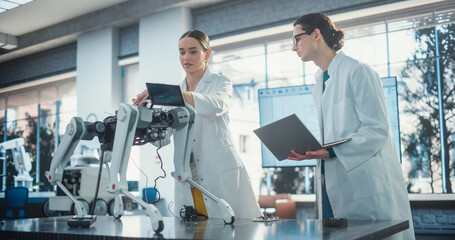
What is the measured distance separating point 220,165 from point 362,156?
1.79 feet

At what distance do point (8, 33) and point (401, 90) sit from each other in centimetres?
707

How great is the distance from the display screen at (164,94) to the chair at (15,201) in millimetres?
4628

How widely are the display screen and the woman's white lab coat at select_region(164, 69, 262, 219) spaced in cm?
37

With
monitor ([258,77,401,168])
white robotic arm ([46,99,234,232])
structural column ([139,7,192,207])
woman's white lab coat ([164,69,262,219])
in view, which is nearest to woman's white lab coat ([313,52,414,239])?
woman's white lab coat ([164,69,262,219])

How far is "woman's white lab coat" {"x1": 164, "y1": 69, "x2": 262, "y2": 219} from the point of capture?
170 centimetres

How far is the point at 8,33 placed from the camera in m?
8.17

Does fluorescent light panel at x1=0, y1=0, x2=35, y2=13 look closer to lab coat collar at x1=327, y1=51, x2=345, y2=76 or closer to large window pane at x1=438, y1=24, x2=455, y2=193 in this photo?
large window pane at x1=438, y1=24, x2=455, y2=193

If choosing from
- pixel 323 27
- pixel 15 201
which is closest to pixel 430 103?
pixel 323 27

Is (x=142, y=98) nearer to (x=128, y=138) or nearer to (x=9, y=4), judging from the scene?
(x=128, y=138)

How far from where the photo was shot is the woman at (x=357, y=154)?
1.48 meters

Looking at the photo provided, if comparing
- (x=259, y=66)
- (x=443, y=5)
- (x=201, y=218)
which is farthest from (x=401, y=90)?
(x=201, y=218)

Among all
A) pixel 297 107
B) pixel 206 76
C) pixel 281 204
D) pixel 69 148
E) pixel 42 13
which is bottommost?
pixel 281 204

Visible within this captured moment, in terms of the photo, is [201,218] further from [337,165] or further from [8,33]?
[8,33]

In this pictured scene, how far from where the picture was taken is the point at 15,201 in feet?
16.9
